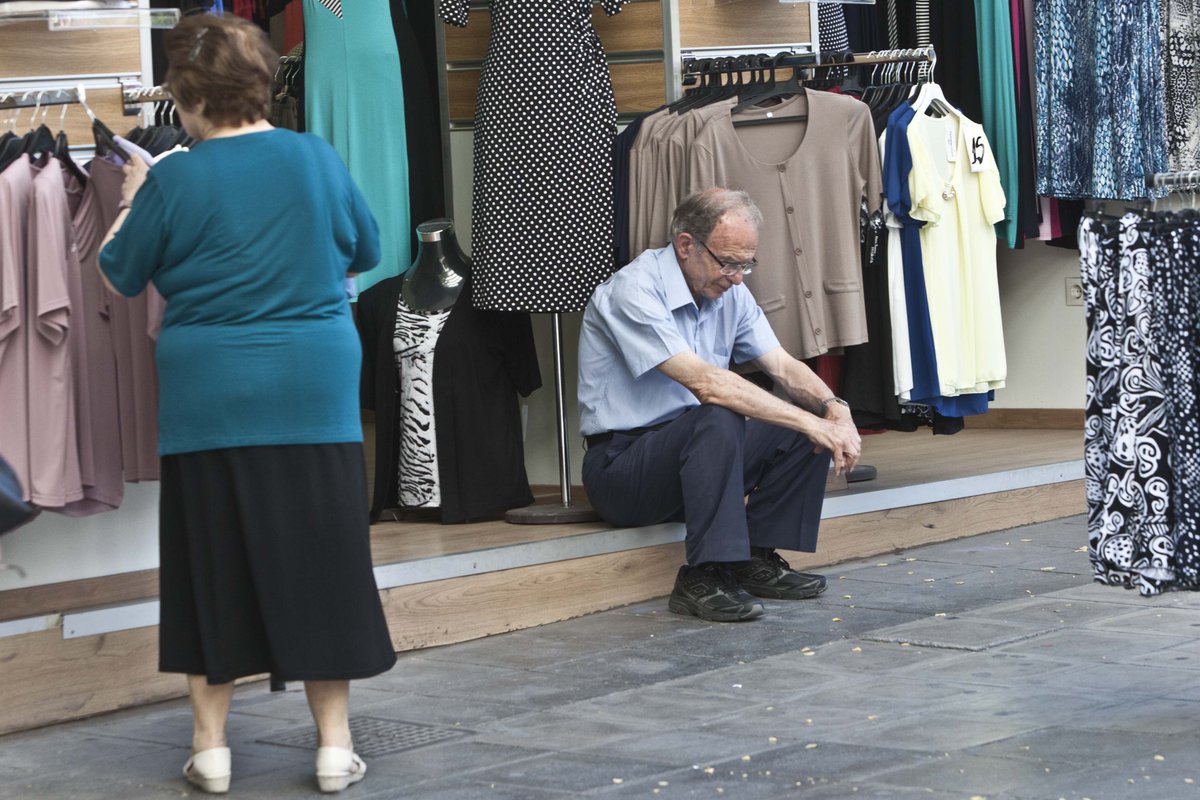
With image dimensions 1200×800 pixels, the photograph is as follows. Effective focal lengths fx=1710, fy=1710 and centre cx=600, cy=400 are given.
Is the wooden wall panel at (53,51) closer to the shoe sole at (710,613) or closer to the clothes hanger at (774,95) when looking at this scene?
the clothes hanger at (774,95)

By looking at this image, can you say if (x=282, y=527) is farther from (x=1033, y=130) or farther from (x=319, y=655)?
(x=1033, y=130)

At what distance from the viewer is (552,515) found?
490cm

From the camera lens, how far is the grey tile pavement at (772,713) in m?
3.01

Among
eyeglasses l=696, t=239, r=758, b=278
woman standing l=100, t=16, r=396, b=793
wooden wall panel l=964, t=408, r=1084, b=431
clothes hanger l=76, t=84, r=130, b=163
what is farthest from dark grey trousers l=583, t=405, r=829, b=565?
wooden wall panel l=964, t=408, r=1084, b=431

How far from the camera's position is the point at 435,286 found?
5.21m

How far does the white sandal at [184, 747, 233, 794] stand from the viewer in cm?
309

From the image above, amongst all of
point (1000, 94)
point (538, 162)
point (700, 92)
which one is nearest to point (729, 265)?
point (538, 162)

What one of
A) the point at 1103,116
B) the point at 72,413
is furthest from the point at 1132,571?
the point at 1103,116

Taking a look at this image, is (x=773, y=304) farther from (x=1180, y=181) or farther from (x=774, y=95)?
(x=1180, y=181)

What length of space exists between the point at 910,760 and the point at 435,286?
2.59 m

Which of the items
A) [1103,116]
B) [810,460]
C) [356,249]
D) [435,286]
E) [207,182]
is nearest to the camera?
[207,182]

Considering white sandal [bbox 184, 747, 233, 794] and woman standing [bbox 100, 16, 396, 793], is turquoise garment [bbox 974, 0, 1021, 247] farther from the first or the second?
white sandal [bbox 184, 747, 233, 794]

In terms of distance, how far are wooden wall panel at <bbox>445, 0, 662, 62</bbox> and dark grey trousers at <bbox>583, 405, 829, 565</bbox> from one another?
1.45 m

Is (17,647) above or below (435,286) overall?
below
